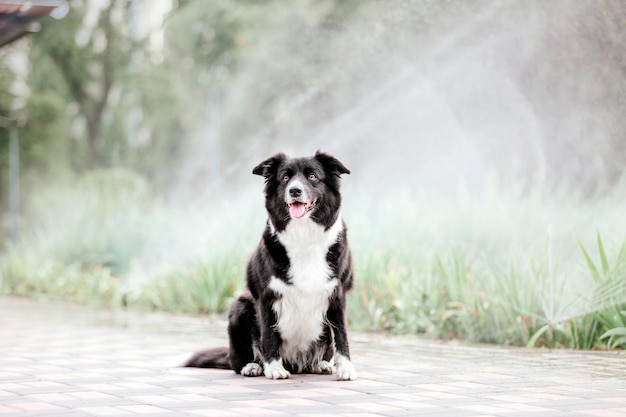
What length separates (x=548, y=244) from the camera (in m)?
7.48

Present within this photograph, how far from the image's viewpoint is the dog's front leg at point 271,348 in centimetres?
562

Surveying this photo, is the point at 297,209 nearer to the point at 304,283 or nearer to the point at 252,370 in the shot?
the point at 304,283

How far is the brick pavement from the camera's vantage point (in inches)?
179

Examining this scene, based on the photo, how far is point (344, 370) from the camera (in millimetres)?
5512

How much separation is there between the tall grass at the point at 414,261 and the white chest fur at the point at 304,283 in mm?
2202

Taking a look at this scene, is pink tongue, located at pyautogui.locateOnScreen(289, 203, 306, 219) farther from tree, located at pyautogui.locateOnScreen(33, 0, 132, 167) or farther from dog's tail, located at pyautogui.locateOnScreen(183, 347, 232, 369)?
tree, located at pyautogui.locateOnScreen(33, 0, 132, 167)

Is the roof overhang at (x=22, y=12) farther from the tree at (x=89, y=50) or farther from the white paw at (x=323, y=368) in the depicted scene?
the tree at (x=89, y=50)

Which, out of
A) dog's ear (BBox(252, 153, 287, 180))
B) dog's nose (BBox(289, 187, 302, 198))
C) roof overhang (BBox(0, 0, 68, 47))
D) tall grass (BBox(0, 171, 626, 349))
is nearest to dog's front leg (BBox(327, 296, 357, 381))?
dog's nose (BBox(289, 187, 302, 198))

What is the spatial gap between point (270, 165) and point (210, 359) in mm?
1336

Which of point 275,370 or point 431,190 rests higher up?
point 431,190

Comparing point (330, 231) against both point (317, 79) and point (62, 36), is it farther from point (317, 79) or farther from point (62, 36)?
point (62, 36)

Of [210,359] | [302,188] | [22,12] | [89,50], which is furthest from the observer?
[89,50]

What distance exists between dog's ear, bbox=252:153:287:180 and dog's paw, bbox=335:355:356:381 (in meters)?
1.10

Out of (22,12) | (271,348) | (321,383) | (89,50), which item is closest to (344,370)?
(321,383)
